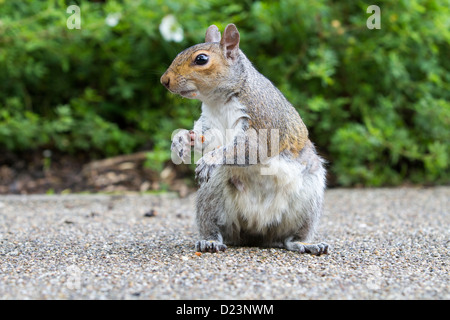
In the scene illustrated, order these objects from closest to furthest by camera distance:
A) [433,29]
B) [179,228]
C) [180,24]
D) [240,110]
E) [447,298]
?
[447,298]
[240,110]
[179,228]
[180,24]
[433,29]

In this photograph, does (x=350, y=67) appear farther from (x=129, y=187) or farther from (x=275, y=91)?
Answer: (x=275, y=91)

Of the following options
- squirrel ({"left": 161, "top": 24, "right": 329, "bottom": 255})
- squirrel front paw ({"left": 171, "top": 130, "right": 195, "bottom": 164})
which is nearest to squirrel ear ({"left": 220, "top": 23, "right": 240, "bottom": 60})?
squirrel ({"left": 161, "top": 24, "right": 329, "bottom": 255})

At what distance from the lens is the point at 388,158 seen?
7613 millimetres

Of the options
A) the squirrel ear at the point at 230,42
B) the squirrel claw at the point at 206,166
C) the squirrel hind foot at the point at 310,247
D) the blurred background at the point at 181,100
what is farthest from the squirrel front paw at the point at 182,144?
the blurred background at the point at 181,100

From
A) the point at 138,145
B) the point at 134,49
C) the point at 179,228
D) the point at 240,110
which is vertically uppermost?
the point at 134,49

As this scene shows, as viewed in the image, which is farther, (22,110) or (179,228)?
(22,110)

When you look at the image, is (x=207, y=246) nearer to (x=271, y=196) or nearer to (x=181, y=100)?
(x=271, y=196)

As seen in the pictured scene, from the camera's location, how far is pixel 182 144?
378cm

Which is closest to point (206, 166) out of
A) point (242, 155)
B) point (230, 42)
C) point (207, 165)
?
point (207, 165)

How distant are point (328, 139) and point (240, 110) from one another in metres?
3.99

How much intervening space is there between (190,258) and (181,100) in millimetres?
3451

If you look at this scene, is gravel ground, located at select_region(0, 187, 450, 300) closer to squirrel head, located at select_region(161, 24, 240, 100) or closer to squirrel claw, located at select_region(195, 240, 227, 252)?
squirrel claw, located at select_region(195, 240, 227, 252)

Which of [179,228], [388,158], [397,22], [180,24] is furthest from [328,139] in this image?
[179,228]

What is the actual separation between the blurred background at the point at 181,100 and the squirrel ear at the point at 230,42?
9.26 feet
